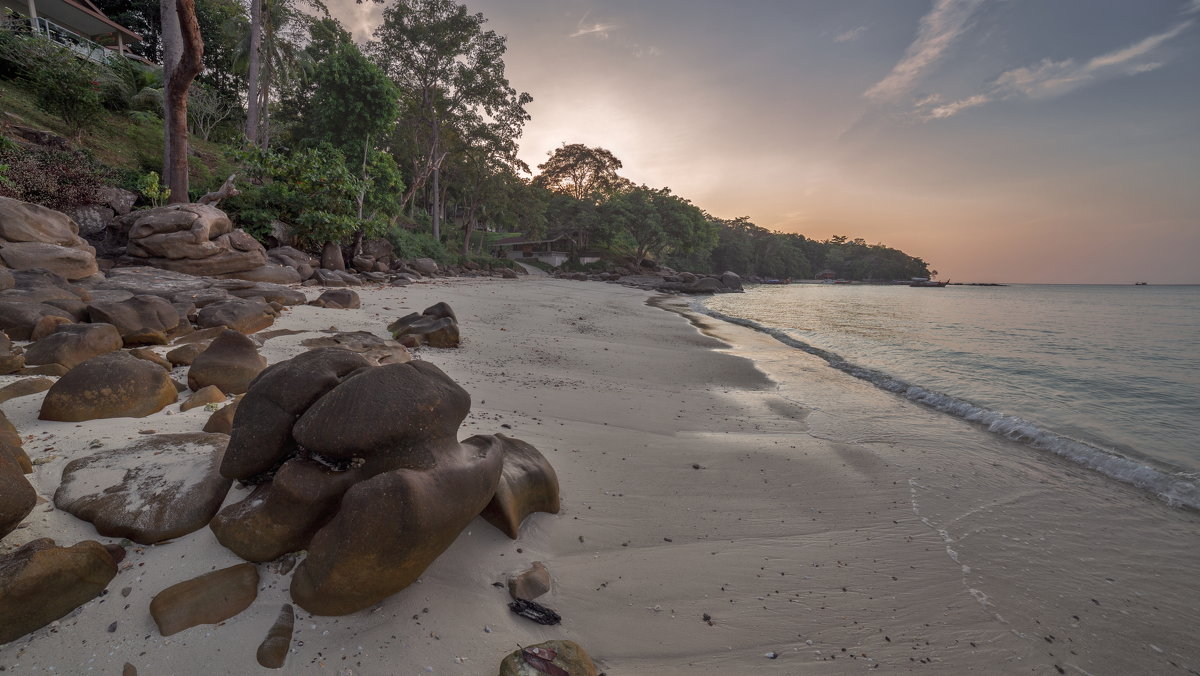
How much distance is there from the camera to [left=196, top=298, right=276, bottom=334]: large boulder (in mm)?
5727

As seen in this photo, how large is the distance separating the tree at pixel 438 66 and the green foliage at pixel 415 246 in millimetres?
2913

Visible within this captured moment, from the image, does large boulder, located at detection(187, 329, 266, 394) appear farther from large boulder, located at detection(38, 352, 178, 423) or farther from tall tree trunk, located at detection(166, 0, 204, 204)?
tall tree trunk, located at detection(166, 0, 204, 204)

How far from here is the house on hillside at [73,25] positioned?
19.1 metres

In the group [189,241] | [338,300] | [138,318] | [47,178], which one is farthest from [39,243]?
[138,318]

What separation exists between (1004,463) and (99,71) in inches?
1145

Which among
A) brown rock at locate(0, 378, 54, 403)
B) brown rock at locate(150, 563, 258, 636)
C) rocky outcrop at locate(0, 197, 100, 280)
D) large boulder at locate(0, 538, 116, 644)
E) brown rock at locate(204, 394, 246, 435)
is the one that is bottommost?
brown rock at locate(150, 563, 258, 636)

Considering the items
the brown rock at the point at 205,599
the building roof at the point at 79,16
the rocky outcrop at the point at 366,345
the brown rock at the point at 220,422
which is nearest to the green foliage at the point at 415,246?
the building roof at the point at 79,16

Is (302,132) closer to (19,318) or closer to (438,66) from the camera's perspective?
(438,66)

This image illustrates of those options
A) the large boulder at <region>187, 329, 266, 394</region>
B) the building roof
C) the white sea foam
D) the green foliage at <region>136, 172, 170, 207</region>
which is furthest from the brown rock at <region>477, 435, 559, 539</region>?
the building roof

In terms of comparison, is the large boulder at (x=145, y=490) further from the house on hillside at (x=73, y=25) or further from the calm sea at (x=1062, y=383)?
the house on hillside at (x=73, y=25)

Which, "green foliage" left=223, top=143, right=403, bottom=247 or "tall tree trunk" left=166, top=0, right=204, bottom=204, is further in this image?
"green foliage" left=223, top=143, right=403, bottom=247

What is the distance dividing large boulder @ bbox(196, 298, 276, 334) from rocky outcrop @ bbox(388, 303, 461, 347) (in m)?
1.71

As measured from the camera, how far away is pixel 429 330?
695cm

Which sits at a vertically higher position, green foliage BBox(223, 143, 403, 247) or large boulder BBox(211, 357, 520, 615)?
green foliage BBox(223, 143, 403, 247)
